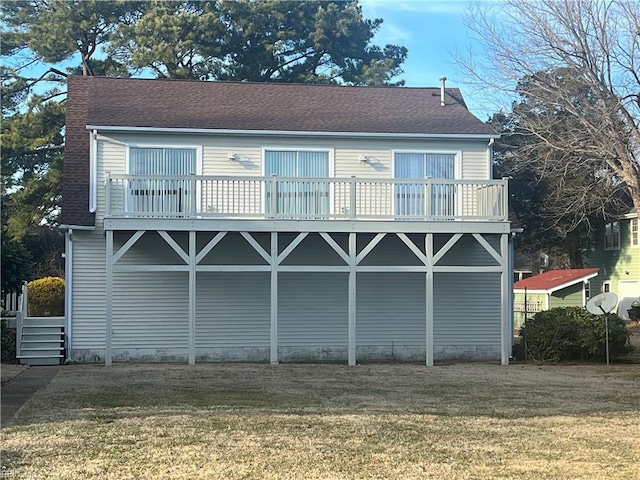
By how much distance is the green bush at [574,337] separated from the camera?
18.4 metres

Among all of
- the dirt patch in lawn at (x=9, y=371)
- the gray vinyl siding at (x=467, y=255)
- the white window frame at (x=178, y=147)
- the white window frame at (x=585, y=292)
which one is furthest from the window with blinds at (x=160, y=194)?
the white window frame at (x=585, y=292)

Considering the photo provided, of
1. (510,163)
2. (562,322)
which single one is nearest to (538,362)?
(562,322)

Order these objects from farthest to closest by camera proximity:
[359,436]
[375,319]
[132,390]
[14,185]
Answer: [14,185], [375,319], [132,390], [359,436]

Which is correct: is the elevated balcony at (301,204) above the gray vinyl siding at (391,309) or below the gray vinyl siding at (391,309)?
above

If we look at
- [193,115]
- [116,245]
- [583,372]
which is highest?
[193,115]

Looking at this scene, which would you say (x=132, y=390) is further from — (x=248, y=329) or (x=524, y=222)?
(x=524, y=222)

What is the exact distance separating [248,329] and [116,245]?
3484mm

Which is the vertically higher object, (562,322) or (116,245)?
(116,245)

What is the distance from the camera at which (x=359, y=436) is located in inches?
348

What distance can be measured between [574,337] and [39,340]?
1169cm

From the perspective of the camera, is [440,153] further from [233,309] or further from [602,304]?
[233,309]

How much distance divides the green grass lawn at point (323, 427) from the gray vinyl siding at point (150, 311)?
3.04m

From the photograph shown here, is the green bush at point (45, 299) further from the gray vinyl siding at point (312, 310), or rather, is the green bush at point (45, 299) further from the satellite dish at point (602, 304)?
the satellite dish at point (602, 304)

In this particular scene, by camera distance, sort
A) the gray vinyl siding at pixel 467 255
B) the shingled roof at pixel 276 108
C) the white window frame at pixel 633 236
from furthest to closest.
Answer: the white window frame at pixel 633 236 < the gray vinyl siding at pixel 467 255 < the shingled roof at pixel 276 108
